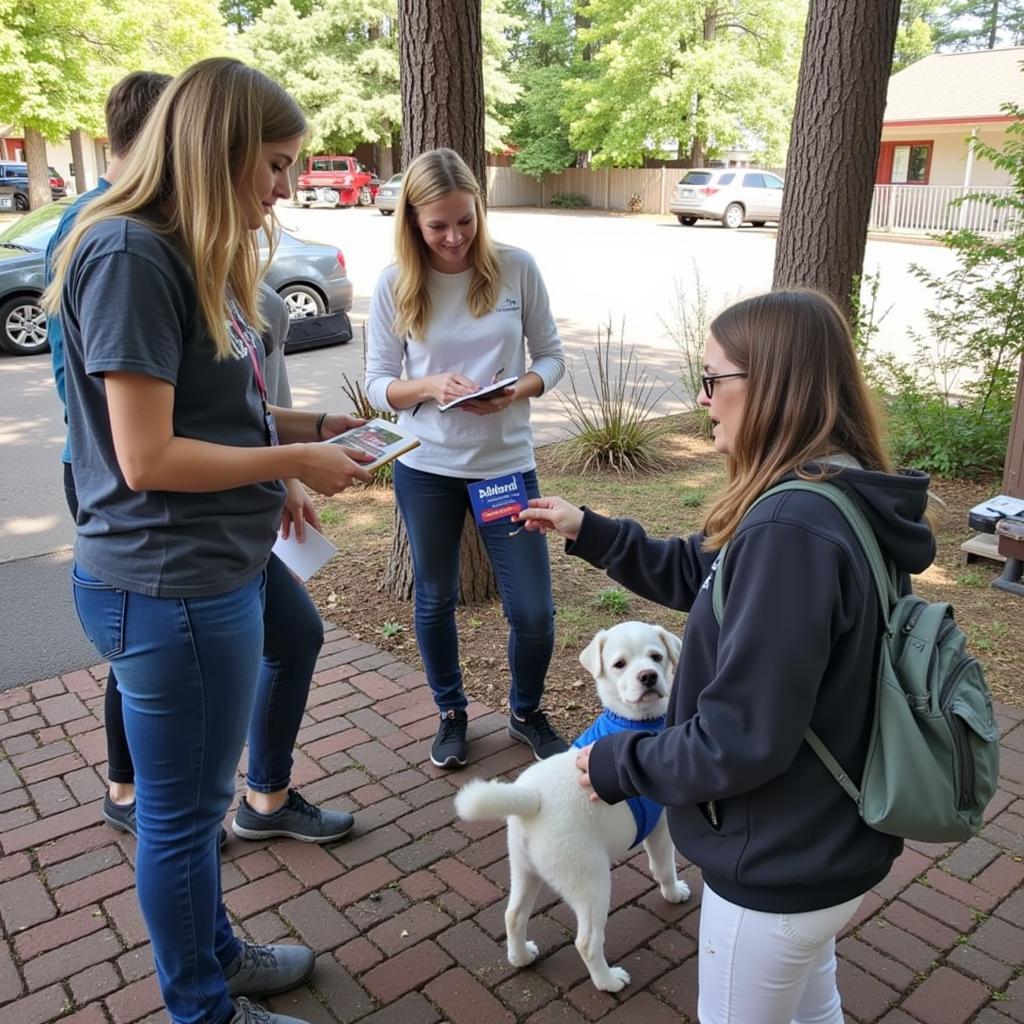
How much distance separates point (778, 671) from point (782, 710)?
7cm

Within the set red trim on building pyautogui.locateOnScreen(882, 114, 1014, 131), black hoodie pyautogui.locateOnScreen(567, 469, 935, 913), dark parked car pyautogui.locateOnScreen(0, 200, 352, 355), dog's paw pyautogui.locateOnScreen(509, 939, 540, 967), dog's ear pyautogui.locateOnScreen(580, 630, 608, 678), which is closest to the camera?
black hoodie pyautogui.locateOnScreen(567, 469, 935, 913)

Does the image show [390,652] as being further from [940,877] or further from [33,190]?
[33,190]

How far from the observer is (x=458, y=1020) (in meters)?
2.50

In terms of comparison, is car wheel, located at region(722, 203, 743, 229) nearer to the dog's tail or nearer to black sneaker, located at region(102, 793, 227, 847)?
black sneaker, located at region(102, 793, 227, 847)

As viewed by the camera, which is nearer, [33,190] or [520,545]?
[520,545]

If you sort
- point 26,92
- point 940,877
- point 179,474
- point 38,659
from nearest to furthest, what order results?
point 179,474, point 940,877, point 38,659, point 26,92

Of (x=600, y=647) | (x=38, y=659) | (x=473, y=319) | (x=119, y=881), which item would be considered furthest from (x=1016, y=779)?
(x=38, y=659)

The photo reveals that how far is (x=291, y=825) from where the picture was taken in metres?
3.21

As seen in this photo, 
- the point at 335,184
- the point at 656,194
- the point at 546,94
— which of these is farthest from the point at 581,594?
the point at 546,94

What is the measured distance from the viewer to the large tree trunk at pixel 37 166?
2317 cm

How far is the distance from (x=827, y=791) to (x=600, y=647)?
1151mm

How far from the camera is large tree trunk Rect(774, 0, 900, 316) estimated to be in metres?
6.01

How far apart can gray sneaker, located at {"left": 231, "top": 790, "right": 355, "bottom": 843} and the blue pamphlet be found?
3.80 feet

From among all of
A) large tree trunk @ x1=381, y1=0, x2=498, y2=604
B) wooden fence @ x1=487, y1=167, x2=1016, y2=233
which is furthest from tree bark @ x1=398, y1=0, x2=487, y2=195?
wooden fence @ x1=487, y1=167, x2=1016, y2=233
